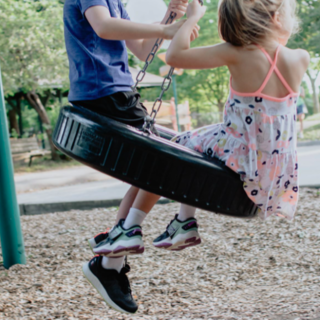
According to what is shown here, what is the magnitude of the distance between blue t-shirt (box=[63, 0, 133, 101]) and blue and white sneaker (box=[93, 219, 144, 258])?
61cm

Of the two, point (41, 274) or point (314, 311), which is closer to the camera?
point (314, 311)

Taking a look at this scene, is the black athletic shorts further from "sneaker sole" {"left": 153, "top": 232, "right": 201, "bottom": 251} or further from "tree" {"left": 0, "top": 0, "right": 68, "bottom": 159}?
"tree" {"left": 0, "top": 0, "right": 68, "bottom": 159}

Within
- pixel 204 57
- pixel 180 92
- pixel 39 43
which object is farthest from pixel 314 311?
pixel 180 92

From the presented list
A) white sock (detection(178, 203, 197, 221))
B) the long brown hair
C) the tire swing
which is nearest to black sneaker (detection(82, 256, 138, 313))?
white sock (detection(178, 203, 197, 221))

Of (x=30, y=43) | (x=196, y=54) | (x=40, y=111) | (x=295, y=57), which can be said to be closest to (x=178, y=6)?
(x=196, y=54)

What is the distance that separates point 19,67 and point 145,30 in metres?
11.5

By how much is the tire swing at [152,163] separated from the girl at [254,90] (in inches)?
3.9

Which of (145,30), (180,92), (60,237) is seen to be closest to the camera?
(145,30)

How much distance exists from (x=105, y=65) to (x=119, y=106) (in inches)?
7.3

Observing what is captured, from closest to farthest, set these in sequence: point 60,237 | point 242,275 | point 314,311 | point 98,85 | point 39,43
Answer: point 98,85 → point 314,311 → point 242,275 → point 60,237 → point 39,43

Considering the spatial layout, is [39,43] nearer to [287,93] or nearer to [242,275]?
[242,275]

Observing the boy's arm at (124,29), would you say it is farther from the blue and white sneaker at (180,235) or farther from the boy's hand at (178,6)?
the blue and white sneaker at (180,235)

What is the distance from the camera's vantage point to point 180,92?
24828 mm

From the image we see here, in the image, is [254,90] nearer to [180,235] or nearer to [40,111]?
[180,235]
